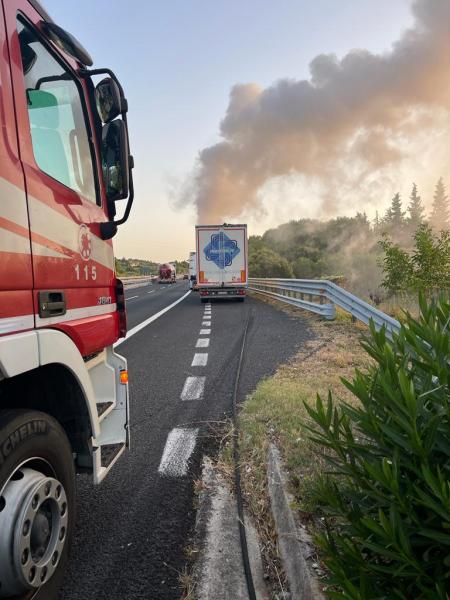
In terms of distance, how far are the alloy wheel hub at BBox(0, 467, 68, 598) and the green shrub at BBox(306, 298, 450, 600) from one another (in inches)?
45.2

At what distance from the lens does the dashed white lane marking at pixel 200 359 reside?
651 centimetres

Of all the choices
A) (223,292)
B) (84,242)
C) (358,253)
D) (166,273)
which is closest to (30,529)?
(84,242)

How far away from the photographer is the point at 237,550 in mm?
2229

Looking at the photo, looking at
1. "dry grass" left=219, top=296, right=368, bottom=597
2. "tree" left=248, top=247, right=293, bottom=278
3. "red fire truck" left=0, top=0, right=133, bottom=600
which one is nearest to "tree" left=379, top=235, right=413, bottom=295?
"dry grass" left=219, top=296, right=368, bottom=597

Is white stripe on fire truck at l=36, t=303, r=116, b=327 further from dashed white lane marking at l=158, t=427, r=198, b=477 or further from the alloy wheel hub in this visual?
dashed white lane marking at l=158, t=427, r=198, b=477

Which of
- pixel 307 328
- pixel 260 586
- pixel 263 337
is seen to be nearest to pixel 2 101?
pixel 260 586

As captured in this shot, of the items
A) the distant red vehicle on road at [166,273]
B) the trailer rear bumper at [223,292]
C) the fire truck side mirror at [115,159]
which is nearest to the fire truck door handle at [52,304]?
the fire truck side mirror at [115,159]

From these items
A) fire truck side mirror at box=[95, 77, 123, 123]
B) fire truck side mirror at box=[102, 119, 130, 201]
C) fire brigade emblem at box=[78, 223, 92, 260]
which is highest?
fire truck side mirror at box=[95, 77, 123, 123]

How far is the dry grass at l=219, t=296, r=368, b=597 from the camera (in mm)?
2352

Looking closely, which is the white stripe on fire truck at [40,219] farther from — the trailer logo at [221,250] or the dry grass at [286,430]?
the trailer logo at [221,250]

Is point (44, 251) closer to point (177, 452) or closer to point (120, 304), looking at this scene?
point (120, 304)

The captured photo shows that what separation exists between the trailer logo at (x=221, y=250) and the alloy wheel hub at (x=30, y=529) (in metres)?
16.2

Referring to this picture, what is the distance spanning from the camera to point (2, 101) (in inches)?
66.5

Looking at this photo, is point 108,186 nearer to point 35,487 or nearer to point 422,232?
point 35,487
